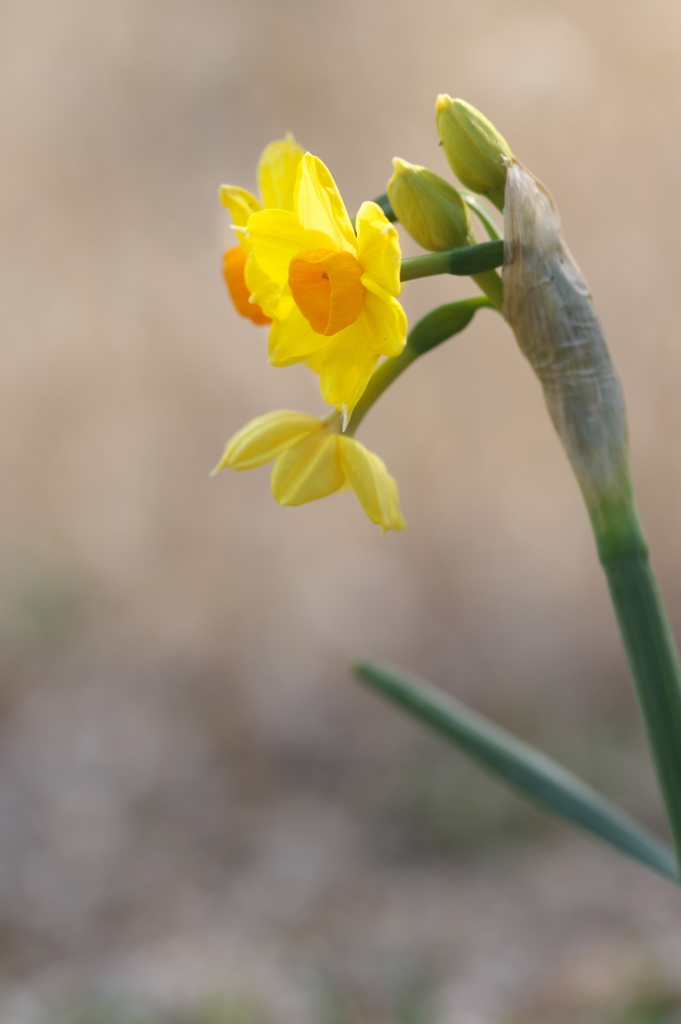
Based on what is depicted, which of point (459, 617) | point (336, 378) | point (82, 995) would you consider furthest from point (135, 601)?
point (336, 378)

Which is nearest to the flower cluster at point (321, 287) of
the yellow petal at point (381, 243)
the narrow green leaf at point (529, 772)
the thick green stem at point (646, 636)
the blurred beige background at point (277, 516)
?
the yellow petal at point (381, 243)

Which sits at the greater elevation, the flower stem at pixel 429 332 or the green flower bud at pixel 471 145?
the green flower bud at pixel 471 145

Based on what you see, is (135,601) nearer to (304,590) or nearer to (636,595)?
(304,590)

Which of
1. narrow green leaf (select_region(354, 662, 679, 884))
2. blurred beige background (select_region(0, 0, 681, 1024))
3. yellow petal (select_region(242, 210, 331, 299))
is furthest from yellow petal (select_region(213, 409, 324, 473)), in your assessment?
blurred beige background (select_region(0, 0, 681, 1024))

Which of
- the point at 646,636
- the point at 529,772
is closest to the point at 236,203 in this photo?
the point at 646,636

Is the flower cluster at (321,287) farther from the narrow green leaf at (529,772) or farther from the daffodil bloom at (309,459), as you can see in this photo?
the narrow green leaf at (529,772)

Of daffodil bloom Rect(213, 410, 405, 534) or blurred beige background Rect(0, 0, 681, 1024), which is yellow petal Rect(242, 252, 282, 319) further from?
blurred beige background Rect(0, 0, 681, 1024)

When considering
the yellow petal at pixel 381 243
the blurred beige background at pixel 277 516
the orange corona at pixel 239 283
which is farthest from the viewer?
the blurred beige background at pixel 277 516
